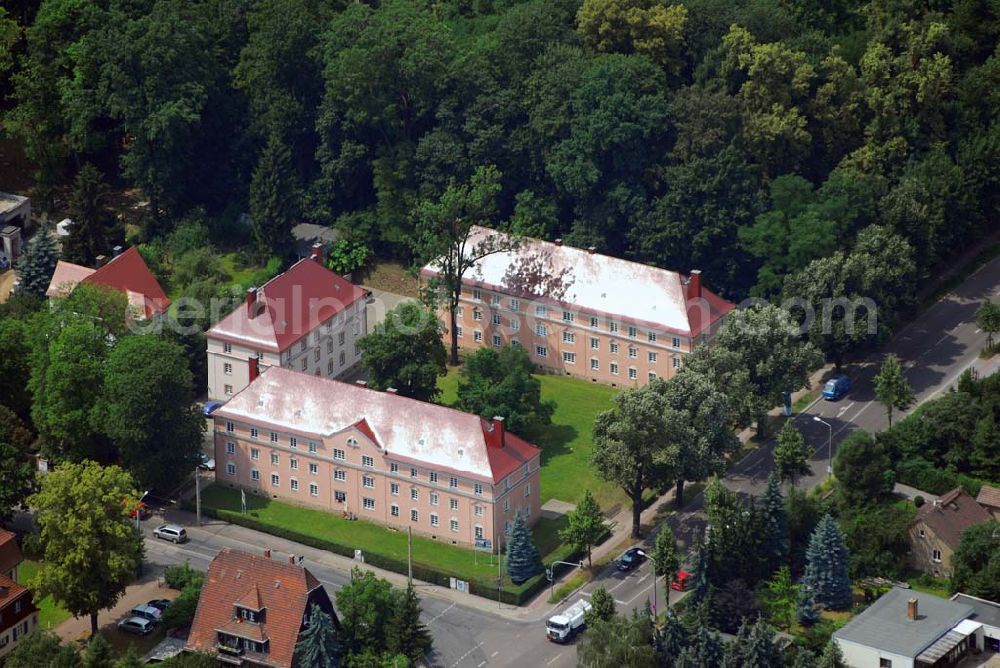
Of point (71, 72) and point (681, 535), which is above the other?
point (71, 72)

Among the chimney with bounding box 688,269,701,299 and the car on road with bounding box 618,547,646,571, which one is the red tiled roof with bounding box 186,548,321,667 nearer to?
the car on road with bounding box 618,547,646,571

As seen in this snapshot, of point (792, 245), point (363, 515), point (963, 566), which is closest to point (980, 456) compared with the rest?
point (963, 566)

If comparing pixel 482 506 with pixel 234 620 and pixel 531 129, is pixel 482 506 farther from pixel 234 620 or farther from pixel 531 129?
pixel 531 129

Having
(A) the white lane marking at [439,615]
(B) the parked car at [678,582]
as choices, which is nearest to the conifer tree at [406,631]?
(A) the white lane marking at [439,615]

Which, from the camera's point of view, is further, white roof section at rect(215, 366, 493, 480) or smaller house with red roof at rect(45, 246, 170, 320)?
smaller house with red roof at rect(45, 246, 170, 320)

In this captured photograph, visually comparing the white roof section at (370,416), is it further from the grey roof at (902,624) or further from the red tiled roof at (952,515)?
the red tiled roof at (952,515)

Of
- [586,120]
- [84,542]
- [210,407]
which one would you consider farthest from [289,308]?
[84,542]

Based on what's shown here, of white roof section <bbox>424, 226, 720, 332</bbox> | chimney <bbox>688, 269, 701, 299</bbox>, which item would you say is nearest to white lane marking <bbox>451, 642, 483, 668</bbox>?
white roof section <bbox>424, 226, 720, 332</bbox>
